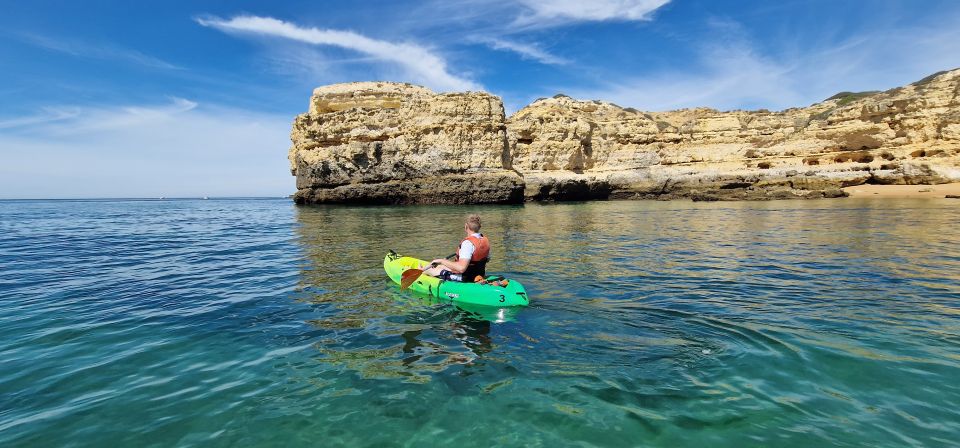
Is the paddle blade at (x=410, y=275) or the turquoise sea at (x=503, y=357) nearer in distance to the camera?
the turquoise sea at (x=503, y=357)

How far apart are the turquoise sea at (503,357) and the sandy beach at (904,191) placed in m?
29.2

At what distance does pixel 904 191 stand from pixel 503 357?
43675mm

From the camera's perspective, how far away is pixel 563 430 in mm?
3814

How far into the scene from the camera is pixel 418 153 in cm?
4028

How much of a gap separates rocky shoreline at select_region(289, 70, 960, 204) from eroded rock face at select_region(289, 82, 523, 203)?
92 millimetres

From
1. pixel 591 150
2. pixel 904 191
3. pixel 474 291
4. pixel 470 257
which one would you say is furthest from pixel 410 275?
pixel 591 150

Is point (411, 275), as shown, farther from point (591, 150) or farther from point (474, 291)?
point (591, 150)

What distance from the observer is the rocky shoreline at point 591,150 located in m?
39.9

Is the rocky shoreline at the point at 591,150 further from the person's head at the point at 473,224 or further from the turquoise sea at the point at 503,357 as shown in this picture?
the person's head at the point at 473,224

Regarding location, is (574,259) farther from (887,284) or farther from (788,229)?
(788,229)

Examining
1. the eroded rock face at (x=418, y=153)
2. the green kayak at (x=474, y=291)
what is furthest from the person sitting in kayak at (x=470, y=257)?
the eroded rock face at (x=418, y=153)

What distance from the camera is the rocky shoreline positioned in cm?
3988

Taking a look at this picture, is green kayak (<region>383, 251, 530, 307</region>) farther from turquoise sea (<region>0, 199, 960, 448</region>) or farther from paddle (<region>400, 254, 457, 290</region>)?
turquoise sea (<region>0, 199, 960, 448</region>)

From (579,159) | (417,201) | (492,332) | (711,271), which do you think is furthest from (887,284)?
→ (579,159)
